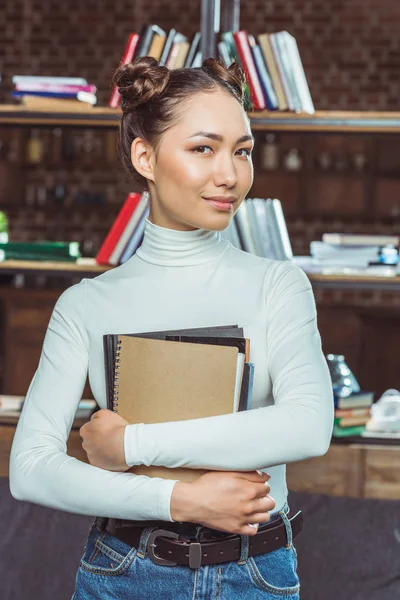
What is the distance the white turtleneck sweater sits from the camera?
1062 millimetres

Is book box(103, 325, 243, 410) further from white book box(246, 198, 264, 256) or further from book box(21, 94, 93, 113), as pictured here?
book box(21, 94, 93, 113)

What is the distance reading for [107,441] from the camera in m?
1.10

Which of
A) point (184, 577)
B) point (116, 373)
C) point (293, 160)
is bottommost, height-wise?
point (293, 160)

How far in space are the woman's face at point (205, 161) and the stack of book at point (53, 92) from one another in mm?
1737

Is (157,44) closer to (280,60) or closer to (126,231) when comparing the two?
(280,60)

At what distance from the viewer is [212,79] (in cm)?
120

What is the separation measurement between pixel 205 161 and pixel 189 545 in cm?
52

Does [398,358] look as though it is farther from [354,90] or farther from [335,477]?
[335,477]

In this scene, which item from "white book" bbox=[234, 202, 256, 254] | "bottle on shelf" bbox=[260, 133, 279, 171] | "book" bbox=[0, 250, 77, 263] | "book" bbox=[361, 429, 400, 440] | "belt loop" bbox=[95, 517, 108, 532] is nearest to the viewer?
"belt loop" bbox=[95, 517, 108, 532]

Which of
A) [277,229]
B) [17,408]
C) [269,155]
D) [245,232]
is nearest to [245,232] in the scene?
[245,232]

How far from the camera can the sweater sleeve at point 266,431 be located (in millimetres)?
1060

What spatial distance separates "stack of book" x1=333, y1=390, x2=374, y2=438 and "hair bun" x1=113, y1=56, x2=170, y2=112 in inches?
66.4

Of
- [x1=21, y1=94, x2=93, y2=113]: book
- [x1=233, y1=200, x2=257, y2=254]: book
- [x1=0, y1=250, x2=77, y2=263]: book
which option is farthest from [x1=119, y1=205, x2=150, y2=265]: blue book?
[x1=21, y1=94, x2=93, y2=113]: book

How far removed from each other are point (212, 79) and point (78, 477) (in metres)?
0.59
